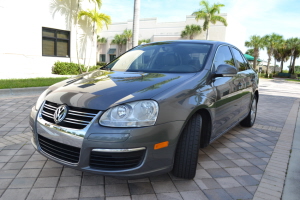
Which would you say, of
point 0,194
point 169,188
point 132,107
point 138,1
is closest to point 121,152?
point 132,107

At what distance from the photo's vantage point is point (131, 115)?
1979mm

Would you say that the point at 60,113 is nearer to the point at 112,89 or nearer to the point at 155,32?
the point at 112,89

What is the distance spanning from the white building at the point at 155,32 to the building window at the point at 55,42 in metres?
23.1

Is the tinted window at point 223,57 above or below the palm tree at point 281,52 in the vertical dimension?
below

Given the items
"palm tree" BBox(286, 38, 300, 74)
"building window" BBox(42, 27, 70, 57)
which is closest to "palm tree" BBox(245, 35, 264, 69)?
"palm tree" BBox(286, 38, 300, 74)

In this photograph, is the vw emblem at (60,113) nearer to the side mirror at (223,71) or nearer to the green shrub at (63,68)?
the side mirror at (223,71)

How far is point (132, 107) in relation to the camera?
2.00 metres

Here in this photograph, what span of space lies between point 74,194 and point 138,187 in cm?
61

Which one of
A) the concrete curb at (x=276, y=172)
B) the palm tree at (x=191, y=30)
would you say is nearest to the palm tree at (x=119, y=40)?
the palm tree at (x=191, y=30)

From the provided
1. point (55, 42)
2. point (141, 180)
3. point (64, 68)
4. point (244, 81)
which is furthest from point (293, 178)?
point (55, 42)

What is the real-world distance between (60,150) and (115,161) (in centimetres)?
56

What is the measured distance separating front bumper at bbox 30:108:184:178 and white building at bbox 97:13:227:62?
3310 cm

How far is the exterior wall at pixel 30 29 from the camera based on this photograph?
10719 mm

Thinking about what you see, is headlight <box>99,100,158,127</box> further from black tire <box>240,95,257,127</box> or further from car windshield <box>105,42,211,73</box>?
black tire <box>240,95,257,127</box>
